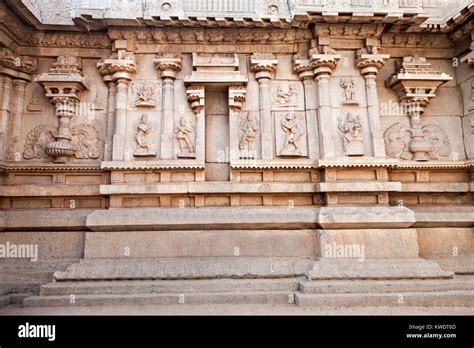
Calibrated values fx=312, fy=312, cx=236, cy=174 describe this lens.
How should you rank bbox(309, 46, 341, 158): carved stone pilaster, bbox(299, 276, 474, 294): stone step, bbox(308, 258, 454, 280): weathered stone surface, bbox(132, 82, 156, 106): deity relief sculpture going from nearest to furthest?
bbox(299, 276, 474, 294): stone step → bbox(308, 258, 454, 280): weathered stone surface → bbox(309, 46, 341, 158): carved stone pilaster → bbox(132, 82, 156, 106): deity relief sculpture

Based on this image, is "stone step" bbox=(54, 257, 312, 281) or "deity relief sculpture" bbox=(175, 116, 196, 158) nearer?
"stone step" bbox=(54, 257, 312, 281)

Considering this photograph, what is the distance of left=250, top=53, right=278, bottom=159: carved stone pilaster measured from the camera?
7457 mm

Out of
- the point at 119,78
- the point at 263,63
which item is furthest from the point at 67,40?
the point at 263,63

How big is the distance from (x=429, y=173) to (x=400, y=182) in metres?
1.09

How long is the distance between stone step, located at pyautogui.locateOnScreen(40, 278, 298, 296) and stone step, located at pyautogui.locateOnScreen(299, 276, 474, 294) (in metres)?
0.46

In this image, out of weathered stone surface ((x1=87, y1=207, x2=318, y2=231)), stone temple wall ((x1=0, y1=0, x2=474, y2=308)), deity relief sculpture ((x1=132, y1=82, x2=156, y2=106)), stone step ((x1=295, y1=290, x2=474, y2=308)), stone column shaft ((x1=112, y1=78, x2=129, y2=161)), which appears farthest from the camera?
deity relief sculpture ((x1=132, y1=82, x2=156, y2=106))

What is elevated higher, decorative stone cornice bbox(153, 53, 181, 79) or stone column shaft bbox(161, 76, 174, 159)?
decorative stone cornice bbox(153, 53, 181, 79)

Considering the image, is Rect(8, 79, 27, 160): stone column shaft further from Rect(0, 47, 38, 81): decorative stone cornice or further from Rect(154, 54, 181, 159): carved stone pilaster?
Rect(154, 54, 181, 159): carved stone pilaster

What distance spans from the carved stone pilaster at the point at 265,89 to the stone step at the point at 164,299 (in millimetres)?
3140

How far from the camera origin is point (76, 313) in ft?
18.3

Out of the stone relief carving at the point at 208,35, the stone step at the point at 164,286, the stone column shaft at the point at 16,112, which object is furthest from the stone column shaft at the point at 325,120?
the stone column shaft at the point at 16,112

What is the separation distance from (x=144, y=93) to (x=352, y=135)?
5.13 meters

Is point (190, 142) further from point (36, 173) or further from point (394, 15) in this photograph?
point (394, 15)

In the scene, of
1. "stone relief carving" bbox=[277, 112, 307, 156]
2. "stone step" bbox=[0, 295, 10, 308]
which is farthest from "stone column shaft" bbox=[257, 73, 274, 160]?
"stone step" bbox=[0, 295, 10, 308]
